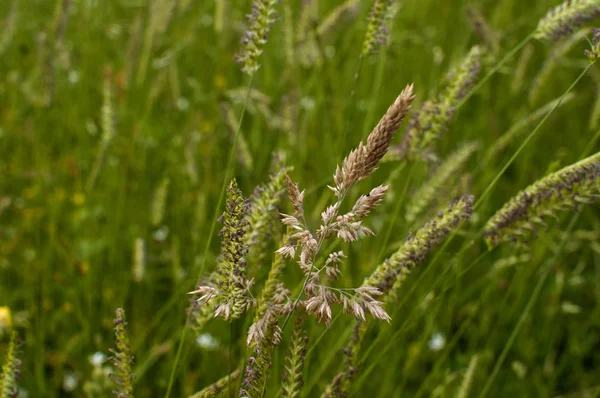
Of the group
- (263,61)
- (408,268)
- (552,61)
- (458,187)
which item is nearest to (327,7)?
(263,61)

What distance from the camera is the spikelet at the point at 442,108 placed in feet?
4.80

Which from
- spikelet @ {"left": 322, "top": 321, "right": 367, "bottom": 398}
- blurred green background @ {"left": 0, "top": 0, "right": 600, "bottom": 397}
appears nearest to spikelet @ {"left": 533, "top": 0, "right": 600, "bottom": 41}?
blurred green background @ {"left": 0, "top": 0, "right": 600, "bottom": 397}

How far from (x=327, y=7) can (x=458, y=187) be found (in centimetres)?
271

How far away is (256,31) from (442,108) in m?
0.55

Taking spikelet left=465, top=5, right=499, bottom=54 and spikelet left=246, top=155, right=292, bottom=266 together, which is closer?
spikelet left=246, top=155, right=292, bottom=266

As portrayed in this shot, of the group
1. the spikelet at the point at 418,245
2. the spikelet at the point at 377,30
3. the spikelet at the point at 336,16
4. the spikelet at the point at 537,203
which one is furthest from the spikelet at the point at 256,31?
the spikelet at the point at 336,16

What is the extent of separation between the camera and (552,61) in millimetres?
2156

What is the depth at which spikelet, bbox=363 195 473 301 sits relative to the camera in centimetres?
105

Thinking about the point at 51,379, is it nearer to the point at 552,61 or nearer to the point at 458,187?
the point at 458,187

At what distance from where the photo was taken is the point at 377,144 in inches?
28.8

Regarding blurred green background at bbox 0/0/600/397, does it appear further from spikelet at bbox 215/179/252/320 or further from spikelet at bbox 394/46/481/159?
spikelet at bbox 215/179/252/320

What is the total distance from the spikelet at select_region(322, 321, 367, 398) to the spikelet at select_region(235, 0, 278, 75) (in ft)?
1.88

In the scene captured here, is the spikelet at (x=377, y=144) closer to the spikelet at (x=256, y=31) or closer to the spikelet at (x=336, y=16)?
the spikelet at (x=256, y=31)

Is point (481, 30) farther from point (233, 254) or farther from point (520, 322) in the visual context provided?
point (233, 254)
